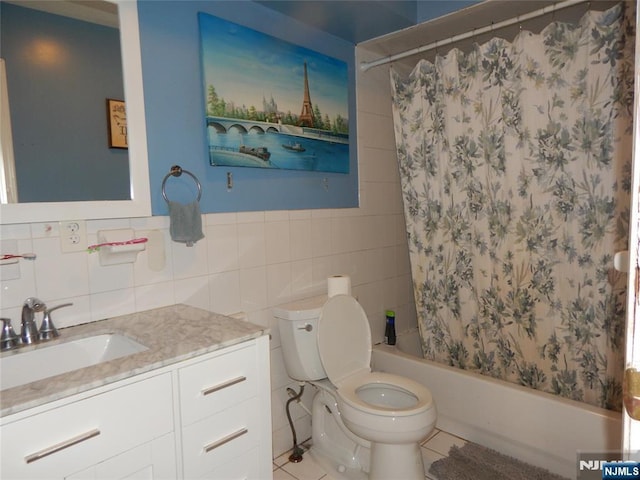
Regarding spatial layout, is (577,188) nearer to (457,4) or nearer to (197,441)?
(457,4)

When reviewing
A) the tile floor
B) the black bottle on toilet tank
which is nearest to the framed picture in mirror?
the tile floor

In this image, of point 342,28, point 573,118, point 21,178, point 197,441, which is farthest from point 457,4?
point 197,441

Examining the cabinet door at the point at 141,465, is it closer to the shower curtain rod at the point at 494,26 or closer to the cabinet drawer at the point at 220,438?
the cabinet drawer at the point at 220,438

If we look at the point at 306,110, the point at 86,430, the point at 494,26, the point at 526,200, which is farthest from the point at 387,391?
the point at 494,26

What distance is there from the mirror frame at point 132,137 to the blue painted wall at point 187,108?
0.09ft

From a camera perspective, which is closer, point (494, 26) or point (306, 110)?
point (494, 26)

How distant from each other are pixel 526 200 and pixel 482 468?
4.23 ft

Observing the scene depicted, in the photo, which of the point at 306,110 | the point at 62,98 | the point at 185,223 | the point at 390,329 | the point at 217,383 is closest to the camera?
the point at 217,383

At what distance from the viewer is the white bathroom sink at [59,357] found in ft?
4.00

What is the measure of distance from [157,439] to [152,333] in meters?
0.35

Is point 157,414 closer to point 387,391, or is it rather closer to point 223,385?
point 223,385

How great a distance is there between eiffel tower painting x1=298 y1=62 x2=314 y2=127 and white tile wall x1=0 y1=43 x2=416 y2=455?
1.45ft

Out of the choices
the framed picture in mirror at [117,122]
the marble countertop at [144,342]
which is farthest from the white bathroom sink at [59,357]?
the framed picture in mirror at [117,122]

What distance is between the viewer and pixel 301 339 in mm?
1972
